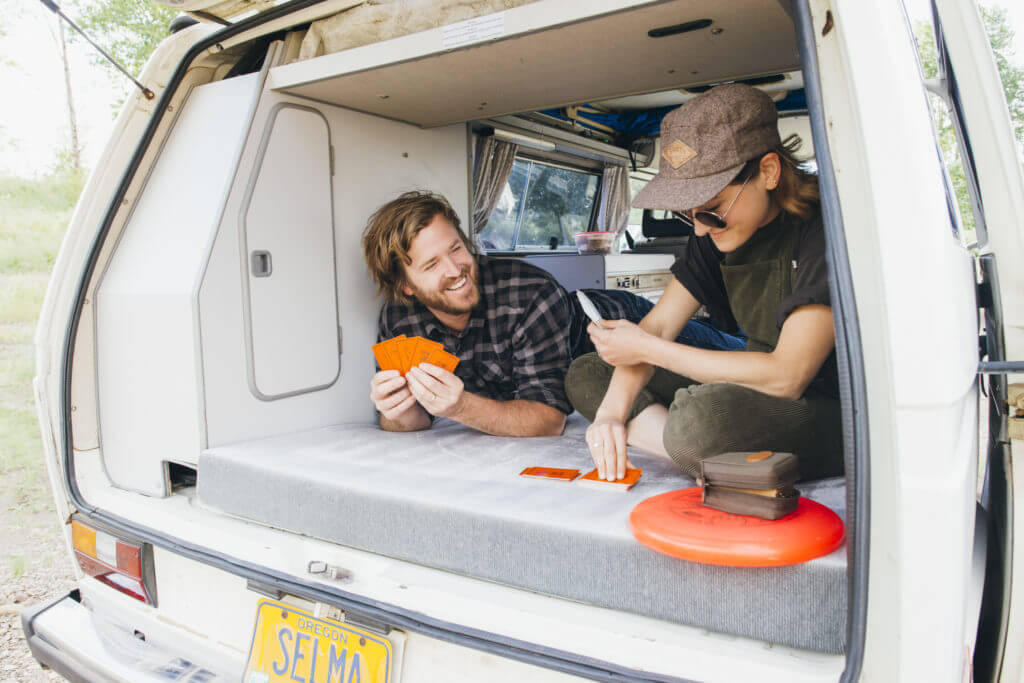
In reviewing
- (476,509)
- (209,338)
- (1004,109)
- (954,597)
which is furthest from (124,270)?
(1004,109)

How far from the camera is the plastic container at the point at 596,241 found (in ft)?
18.0

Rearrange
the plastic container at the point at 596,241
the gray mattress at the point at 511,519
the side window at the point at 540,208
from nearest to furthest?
the gray mattress at the point at 511,519, the side window at the point at 540,208, the plastic container at the point at 596,241

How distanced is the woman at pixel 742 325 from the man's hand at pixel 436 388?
1.42 feet

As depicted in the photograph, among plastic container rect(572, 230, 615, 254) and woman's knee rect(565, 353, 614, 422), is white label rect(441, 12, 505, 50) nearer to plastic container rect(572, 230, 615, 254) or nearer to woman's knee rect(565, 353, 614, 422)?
woman's knee rect(565, 353, 614, 422)

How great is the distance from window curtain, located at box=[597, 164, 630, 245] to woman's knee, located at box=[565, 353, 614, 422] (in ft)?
15.0

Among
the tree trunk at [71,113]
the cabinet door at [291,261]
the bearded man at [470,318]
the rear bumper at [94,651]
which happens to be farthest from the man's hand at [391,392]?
the tree trunk at [71,113]

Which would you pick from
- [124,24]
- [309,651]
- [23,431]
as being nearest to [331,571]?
[309,651]

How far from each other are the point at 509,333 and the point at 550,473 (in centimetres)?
81

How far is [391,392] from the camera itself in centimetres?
199

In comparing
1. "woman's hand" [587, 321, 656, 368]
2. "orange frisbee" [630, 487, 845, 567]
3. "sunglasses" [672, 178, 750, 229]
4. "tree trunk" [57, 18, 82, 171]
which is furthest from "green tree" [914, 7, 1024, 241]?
"tree trunk" [57, 18, 82, 171]

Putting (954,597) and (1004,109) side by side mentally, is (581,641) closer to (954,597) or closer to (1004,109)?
(954,597)

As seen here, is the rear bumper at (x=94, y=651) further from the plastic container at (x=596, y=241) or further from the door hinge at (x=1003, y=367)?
the plastic container at (x=596, y=241)

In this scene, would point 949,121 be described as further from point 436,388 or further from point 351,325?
point 351,325

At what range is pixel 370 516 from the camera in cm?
138
